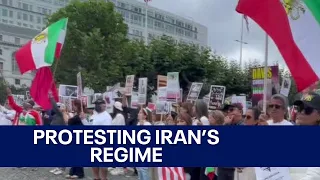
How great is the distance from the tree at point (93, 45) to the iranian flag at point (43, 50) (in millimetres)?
21121

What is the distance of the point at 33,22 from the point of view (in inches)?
4186

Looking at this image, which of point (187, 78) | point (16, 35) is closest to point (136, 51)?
point (187, 78)

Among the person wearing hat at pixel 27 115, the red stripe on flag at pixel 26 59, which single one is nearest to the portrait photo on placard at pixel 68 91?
the person wearing hat at pixel 27 115

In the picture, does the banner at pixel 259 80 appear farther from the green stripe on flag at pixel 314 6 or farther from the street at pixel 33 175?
the green stripe on flag at pixel 314 6

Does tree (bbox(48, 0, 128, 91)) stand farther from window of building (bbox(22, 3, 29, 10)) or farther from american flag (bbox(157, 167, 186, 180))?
window of building (bbox(22, 3, 29, 10))

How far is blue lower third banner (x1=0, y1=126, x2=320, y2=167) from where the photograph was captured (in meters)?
5.85

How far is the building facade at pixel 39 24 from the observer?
96125 mm

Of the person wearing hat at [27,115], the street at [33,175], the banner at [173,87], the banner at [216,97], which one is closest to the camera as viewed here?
the street at [33,175]

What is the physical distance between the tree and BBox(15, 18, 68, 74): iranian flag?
832 inches

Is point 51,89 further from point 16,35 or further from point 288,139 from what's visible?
point 16,35

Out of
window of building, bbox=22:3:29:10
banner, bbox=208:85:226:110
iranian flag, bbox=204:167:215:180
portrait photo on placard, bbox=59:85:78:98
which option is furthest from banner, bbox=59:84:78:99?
window of building, bbox=22:3:29:10

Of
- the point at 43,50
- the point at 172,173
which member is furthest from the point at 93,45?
the point at 172,173

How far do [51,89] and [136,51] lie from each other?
22.5 m

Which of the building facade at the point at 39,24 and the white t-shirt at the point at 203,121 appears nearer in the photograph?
the white t-shirt at the point at 203,121
